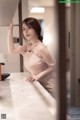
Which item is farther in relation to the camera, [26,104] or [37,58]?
[37,58]

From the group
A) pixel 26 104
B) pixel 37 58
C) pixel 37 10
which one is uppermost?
pixel 37 10

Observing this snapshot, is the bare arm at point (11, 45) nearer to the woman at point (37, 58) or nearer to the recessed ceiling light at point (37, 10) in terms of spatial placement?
the woman at point (37, 58)

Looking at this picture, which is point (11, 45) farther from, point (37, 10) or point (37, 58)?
point (37, 10)

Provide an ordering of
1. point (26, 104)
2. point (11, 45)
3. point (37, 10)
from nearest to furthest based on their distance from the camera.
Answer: point (26, 104) → point (11, 45) → point (37, 10)

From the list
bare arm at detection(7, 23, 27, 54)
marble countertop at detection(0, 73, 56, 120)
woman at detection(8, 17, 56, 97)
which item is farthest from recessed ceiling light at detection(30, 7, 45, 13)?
marble countertop at detection(0, 73, 56, 120)

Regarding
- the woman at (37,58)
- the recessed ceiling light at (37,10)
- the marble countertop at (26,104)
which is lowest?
the marble countertop at (26,104)

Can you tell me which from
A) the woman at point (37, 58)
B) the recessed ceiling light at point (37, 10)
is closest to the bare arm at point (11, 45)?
the woman at point (37, 58)

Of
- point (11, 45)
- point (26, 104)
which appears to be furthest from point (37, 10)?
point (26, 104)

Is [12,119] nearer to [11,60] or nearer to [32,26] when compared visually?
[32,26]

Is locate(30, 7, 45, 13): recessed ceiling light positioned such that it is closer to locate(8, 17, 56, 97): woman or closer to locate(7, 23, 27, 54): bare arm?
locate(7, 23, 27, 54): bare arm

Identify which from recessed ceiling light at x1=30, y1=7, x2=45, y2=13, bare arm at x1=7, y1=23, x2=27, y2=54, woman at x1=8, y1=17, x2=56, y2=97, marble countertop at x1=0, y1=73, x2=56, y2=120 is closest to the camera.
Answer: marble countertop at x1=0, y1=73, x2=56, y2=120

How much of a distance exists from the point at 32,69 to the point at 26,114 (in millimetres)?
871

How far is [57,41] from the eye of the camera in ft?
0.57

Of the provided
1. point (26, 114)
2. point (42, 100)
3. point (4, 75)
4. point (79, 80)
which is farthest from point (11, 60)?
point (26, 114)
